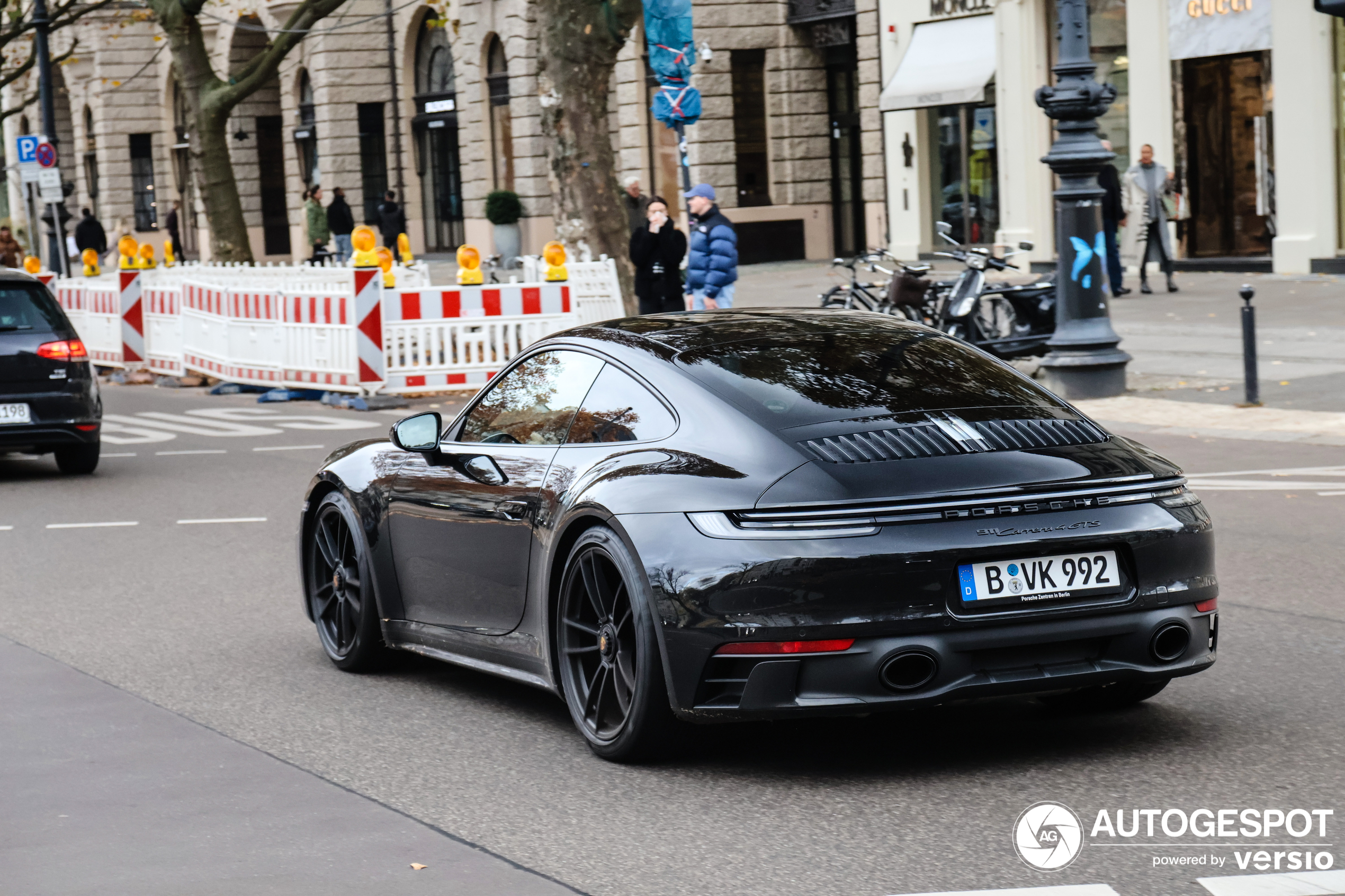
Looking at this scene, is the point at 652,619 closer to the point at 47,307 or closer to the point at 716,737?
the point at 716,737

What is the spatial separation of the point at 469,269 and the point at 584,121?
3.78m

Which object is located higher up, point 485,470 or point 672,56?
point 672,56

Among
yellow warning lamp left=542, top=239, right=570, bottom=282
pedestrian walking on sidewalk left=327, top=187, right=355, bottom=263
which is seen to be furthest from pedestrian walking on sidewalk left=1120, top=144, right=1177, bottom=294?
pedestrian walking on sidewalk left=327, top=187, right=355, bottom=263

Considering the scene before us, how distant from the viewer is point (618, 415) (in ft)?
19.4

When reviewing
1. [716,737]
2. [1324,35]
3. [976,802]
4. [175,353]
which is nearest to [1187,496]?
[976,802]

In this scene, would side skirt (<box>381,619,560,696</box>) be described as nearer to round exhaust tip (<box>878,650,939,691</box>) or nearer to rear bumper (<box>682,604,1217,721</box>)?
rear bumper (<box>682,604,1217,721</box>)

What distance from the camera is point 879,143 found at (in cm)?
3462

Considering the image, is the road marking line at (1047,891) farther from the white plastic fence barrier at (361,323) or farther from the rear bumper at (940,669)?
the white plastic fence barrier at (361,323)

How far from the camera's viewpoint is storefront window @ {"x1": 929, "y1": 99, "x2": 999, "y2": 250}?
31.6 metres

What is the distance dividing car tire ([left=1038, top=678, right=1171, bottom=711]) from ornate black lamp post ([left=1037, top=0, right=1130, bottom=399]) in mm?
9575

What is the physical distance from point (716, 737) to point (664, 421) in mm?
965

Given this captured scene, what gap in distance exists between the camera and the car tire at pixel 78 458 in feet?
47.7

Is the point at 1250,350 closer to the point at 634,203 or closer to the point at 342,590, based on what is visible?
the point at 342,590

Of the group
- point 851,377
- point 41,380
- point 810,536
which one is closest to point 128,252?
point 41,380
